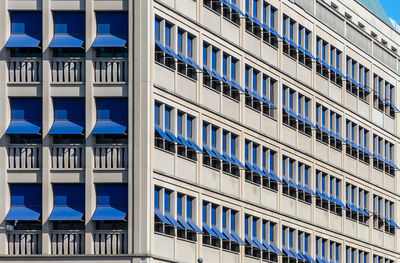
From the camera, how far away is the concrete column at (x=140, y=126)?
74.4 meters

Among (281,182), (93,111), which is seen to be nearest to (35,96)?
(93,111)

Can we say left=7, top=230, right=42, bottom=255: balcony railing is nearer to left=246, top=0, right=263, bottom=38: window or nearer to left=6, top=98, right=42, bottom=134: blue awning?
left=6, top=98, right=42, bottom=134: blue awning

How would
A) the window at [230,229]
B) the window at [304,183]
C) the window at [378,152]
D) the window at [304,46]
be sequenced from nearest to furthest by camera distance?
the window at [230,229], the window at [304,183], the window at [304,46], the window at [378,152]

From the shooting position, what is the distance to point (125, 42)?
247 ft

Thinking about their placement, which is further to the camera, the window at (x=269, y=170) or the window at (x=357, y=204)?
the window at (x=357, y=204)

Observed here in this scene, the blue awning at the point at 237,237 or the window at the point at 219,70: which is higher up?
the window at the point at 219,70

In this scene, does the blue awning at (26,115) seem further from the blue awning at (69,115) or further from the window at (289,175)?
the window at (289,175)

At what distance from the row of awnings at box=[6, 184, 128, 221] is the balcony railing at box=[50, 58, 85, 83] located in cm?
439

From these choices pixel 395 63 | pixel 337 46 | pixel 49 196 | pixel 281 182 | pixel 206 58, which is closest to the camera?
pixel 49 196

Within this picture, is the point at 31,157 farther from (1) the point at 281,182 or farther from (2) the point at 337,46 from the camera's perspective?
(2) the point at 337,46

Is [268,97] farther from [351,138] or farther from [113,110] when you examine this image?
[113,110]

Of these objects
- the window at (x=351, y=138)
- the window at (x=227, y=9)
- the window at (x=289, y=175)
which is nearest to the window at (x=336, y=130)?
the window at (x=351, y=138)

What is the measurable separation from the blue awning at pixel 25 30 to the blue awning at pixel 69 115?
2.62m

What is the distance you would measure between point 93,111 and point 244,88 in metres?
14.0
